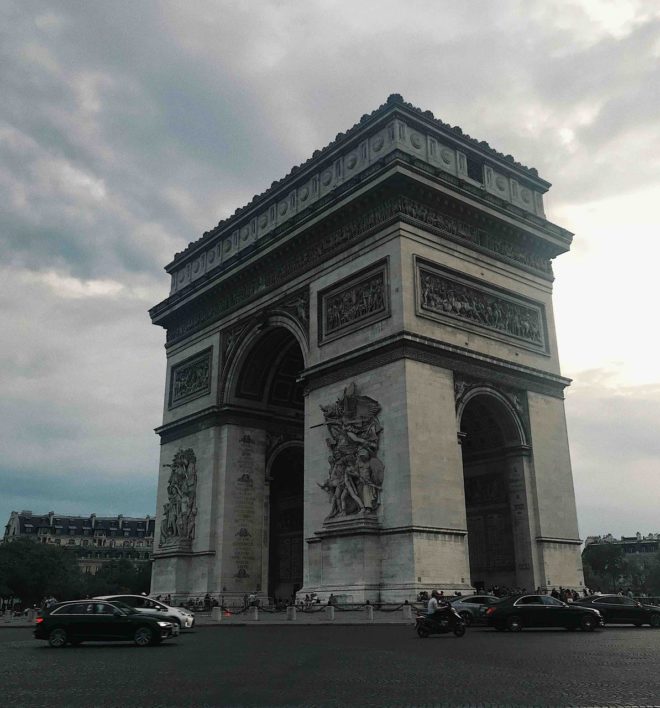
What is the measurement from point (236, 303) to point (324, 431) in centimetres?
1062

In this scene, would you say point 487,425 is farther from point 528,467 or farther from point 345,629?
point 345,629

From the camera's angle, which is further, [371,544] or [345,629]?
[371,544]

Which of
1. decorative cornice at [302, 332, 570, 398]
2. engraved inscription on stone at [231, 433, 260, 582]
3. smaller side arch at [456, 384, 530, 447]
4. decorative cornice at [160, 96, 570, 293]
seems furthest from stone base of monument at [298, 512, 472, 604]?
decorative cornice at [160, 96, 570, 293]

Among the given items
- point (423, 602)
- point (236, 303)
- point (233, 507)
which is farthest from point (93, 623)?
point (236, 303)

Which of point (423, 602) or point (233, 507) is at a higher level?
point (233, 507)

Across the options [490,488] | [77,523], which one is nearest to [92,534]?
[77,523]

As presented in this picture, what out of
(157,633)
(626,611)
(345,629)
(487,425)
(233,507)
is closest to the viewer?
(157,633)

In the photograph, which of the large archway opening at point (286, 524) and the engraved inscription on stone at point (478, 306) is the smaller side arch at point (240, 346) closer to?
the large archway opening at point (286, 524)

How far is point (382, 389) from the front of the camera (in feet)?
91.5

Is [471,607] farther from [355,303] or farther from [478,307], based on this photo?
[355,303]

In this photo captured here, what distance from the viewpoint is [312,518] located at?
29312 mm

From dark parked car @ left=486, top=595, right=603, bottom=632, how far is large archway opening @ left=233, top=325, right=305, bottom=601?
17.2 m

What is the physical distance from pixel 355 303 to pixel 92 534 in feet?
355

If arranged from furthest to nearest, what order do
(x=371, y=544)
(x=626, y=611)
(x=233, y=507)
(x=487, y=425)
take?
(x=233, y=507) < (x=487, y=425) < (x=371, y=544) < (x=626, y=611)
